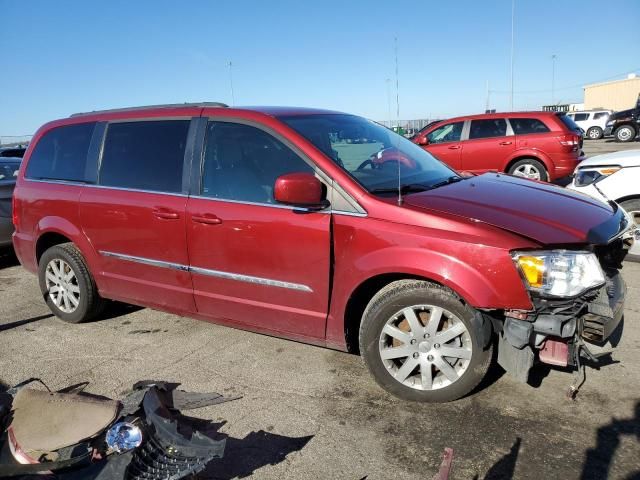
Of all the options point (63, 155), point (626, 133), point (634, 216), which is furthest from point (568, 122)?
point (626, 133)

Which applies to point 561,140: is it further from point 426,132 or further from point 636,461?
point 636,461

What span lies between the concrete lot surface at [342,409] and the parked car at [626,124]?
2425cm

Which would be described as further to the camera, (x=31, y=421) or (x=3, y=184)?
(x=3, y=184)

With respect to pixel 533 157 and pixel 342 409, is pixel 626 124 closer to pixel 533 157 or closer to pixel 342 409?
pixel 533 157

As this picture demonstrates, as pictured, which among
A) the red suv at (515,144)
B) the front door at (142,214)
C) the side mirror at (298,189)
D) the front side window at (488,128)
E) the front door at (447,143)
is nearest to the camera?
the side mirror at (298,189)

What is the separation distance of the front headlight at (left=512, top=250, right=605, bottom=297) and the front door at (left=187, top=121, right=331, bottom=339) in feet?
3.73

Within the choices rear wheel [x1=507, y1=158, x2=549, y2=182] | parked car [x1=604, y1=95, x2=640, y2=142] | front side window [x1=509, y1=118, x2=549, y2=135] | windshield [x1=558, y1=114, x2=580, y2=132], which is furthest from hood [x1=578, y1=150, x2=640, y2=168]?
parked car [x1=604, y1=95, x2=640, y2=142]

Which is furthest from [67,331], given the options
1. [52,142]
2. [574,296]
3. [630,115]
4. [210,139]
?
[630,115]

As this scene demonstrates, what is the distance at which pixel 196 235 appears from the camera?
11.6ft

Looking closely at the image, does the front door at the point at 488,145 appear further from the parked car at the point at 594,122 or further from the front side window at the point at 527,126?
the parked car at the point at 594,122

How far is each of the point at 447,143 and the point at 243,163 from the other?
8.26 m

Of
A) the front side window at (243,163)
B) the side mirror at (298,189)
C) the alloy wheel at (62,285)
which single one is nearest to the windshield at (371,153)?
the front side window at (243,163)

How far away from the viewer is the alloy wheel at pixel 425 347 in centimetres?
287

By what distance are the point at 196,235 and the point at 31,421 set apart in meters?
1.58
